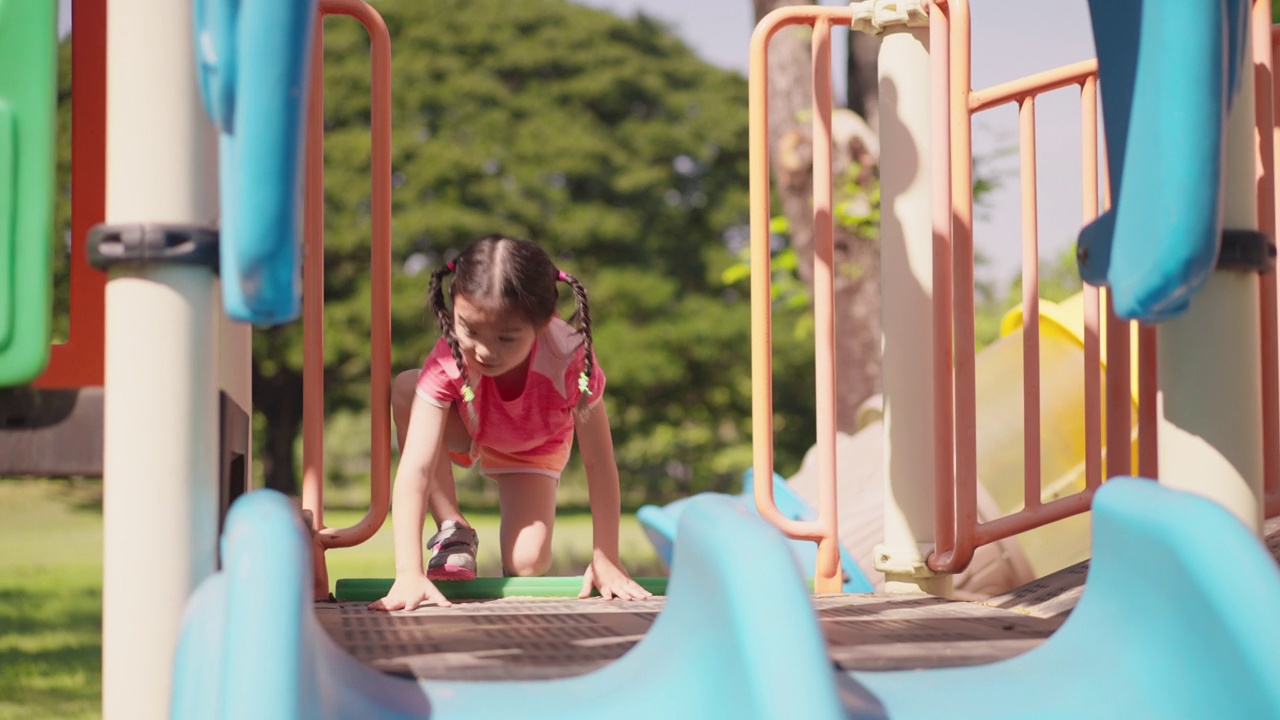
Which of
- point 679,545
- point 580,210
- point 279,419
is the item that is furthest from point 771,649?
point 580,210

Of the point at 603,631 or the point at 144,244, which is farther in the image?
the point at 603,631

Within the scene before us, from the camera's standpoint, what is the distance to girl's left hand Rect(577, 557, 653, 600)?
2338 mm

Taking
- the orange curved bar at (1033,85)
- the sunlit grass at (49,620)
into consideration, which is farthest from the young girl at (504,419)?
the sunlit grass at (49,620)

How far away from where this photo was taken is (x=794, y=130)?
7840mm

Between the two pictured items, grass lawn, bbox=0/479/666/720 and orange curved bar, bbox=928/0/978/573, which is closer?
orange curved bar, bbox=928/0/978/573

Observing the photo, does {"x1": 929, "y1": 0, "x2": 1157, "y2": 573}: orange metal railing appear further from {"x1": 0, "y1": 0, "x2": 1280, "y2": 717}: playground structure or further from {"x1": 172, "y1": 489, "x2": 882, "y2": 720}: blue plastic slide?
{"x1": 172, "y1": 489, "x2": 882, "y2": 720}: blue plastic slide

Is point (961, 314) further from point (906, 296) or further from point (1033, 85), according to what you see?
point (1033, 85)

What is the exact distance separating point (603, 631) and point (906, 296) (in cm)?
109

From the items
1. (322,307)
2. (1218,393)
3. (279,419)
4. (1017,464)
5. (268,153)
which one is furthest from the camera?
(279,419)

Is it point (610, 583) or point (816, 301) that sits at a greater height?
point (816, 301)

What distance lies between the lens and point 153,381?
138 centimetres

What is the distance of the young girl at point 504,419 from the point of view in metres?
2.33

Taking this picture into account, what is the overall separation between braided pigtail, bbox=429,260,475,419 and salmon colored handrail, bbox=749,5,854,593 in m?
0.55

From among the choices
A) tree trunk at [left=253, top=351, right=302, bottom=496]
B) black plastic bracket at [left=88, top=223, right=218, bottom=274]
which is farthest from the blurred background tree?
black plastic bracket at [left=88, top=223, right=218, bottom=274]
